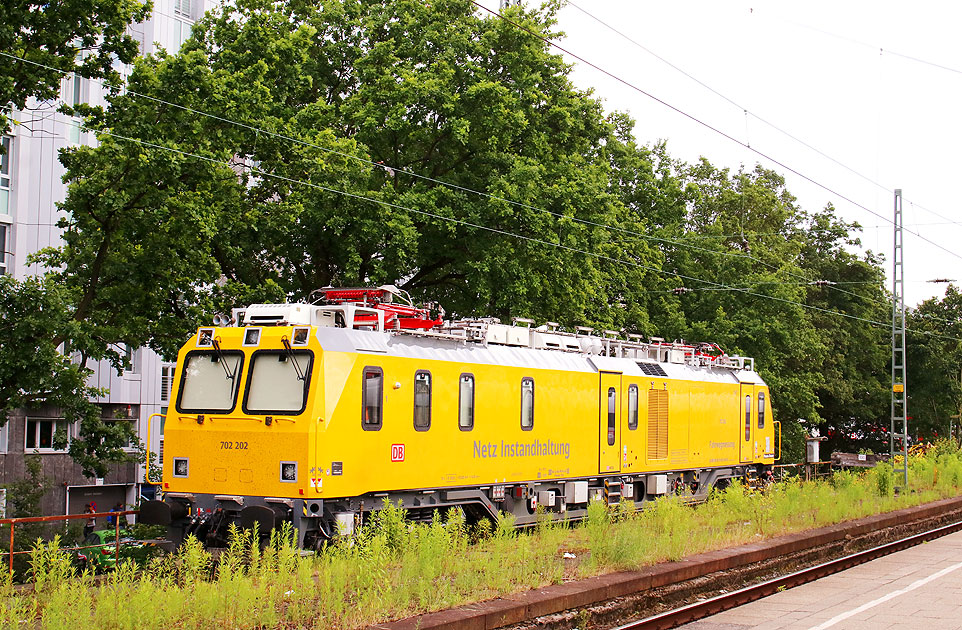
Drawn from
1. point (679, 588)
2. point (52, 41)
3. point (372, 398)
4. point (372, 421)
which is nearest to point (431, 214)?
point (52, 41)

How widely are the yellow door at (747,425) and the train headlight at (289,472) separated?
52.0 ft

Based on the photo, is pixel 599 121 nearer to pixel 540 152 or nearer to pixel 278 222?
pixel 540 152

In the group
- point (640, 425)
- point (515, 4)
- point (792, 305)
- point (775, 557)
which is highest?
point (515, 4)

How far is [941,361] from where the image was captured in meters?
51.2

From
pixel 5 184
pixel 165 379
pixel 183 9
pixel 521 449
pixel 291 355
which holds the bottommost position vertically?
pixel 521 449

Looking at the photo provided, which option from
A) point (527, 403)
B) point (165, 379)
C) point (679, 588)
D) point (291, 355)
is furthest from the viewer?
point (165, 379)

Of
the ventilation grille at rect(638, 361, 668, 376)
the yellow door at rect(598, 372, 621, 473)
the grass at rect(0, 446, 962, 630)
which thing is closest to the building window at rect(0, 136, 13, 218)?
the ventilation grille at rect(638, 361, 668, 376)

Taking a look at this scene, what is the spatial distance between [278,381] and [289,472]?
1.33 m

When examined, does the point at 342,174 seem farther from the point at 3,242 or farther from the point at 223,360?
the point at 3,242

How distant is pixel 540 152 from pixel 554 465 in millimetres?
11194

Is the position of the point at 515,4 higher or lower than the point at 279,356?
higher

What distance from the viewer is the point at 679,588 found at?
12117 mm

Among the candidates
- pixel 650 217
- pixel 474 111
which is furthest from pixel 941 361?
pixel 474 111

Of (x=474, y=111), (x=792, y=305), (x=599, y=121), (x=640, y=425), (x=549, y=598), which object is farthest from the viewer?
(x=792, y=305)
